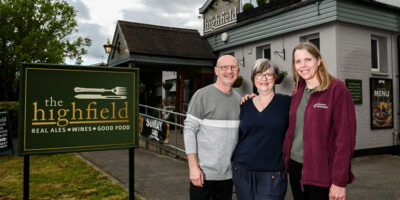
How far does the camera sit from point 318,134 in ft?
6.82

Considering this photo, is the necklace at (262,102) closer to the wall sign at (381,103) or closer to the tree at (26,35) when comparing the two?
the wall sign at (381,103)

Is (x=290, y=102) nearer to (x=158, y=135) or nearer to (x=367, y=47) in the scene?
(x=158, y=135)

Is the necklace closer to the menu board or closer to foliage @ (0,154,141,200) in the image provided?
foliage @ (0,154,141,200)

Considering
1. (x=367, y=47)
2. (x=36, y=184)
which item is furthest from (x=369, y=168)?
(x=36, y=184)

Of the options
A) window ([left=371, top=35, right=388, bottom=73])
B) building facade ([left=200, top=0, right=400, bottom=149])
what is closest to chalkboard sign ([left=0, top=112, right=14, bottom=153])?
building facade ([left=200, top=0, right=400, bottom=149])

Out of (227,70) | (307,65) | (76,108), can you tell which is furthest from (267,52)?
(307,65)

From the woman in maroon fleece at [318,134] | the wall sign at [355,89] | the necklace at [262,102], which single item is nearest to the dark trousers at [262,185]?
the woman in maroon fleece at [318,134]

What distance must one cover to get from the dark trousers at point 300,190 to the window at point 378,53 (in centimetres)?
834

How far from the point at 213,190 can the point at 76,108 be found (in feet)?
6.36

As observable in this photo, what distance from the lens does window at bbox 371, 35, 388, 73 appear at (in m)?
9.09

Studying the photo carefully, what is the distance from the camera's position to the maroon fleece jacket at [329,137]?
6.52 ft

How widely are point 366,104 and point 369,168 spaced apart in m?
2.34

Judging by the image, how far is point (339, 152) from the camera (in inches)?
78.0

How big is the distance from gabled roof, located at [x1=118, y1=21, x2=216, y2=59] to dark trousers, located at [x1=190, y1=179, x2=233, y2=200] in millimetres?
8359
